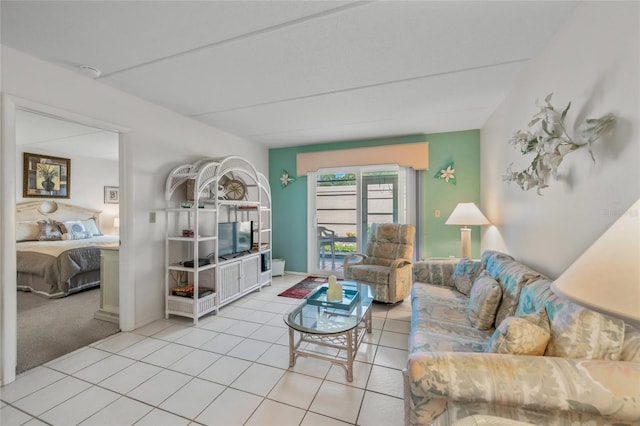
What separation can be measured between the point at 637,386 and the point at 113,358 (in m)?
3.15

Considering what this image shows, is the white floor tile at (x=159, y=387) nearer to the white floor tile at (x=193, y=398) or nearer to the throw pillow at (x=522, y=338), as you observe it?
the white floor tile at (x=193, y=398)

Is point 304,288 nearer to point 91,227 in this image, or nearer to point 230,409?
point 230,409

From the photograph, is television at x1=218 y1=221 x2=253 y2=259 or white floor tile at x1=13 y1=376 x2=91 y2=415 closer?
white floor tile at x1=13 y1=376 x2=91 y2=415

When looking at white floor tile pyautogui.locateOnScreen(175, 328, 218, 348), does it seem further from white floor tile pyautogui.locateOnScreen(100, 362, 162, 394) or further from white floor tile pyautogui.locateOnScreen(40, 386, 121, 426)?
white floor tile pyautogui.locateOnScreen(40, 386, 121, 426)

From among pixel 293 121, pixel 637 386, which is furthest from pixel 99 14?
pixel 637 386

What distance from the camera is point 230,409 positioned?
162 cm

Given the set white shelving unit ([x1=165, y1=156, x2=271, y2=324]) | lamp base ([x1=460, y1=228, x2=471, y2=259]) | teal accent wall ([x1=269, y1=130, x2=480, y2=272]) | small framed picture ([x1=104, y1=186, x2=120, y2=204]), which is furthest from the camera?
small framed picture ([x1=104, y1=186, x2=120, y2=204])

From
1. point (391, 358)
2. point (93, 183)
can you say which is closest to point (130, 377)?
point (391, 358)

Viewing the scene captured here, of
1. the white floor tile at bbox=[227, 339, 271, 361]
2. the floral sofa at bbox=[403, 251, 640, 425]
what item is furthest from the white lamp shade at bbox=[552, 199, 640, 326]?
the white floor tile at bbox=[227, 339, 271, 361]

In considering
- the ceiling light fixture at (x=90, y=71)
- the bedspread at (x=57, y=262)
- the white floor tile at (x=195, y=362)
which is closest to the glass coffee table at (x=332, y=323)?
the white floor tile at (x=195, y=362)

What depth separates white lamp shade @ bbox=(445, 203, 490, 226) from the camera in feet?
10.2

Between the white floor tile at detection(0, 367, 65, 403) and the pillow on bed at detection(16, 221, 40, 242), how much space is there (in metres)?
3.66

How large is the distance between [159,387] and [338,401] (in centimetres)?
124

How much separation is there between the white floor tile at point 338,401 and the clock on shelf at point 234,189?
273 cm
